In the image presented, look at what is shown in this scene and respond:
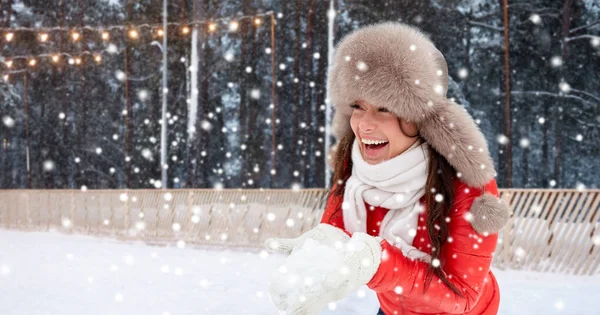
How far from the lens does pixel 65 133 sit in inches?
1094

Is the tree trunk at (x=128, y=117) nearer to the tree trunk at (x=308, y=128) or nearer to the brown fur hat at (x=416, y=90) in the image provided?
the tree trunk at (x=308, y=128)

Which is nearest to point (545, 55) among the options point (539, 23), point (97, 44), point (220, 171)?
point (539, 23)

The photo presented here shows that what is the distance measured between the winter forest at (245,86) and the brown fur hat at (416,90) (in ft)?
42.9

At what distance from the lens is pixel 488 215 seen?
5.26 ft

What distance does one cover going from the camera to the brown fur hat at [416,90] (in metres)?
1.71

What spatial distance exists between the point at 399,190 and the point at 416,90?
370 millimetres

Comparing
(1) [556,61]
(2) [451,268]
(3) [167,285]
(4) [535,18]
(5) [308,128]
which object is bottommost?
(3) [167,285]

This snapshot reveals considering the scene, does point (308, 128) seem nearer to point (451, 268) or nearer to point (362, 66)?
point (362, 66)

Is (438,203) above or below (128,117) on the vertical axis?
above

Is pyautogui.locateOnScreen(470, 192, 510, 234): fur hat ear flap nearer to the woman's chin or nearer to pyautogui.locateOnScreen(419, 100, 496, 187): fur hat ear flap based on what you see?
pyautogui.locateOnScreen(419, 100, 496, 187): fur hat ear flap

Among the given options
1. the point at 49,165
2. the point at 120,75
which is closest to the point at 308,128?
the point at 120,75

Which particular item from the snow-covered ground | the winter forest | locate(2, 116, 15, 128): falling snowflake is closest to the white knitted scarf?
the snow-covered ground

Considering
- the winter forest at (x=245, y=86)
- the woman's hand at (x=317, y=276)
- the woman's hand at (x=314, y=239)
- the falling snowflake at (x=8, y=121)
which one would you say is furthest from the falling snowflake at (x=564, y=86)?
the falling snowflake at (x=8, y=121)

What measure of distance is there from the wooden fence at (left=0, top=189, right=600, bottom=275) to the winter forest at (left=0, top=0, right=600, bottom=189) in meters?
2.95
